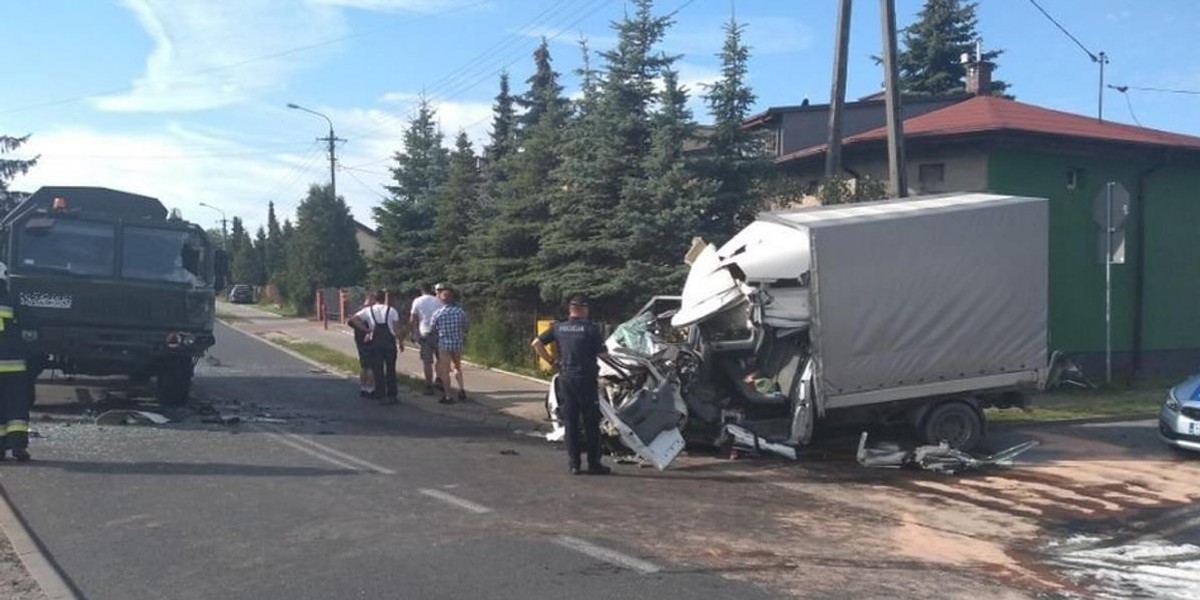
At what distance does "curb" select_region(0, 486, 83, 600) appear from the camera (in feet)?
20.2

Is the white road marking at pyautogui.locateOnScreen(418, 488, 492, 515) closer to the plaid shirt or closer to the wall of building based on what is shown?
the plaid shirt

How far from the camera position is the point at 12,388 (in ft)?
33.7

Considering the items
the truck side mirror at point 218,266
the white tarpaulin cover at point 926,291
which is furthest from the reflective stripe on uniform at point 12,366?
the white tarpaulin cover at point 926,291

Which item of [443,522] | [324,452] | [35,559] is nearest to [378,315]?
[324,452]

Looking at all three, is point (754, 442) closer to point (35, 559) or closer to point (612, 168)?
point (35, 559)

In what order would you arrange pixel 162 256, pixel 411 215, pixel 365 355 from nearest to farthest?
pixel 162 256 < pixel 365 355 < pixel 411 215

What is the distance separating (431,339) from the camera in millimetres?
17047

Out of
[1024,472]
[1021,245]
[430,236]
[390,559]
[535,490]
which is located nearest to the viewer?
[390,559]

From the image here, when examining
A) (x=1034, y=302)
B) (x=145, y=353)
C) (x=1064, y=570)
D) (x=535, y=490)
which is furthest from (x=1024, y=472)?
(x=145, y=353)

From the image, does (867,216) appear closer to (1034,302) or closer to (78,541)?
(1034,302)

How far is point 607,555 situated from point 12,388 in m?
6.22

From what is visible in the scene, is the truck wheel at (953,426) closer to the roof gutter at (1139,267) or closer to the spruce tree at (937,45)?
the roof gutter at (1139,267)

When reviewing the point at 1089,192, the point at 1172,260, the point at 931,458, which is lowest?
the point at 931,458

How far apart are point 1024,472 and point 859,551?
4334 millimetres
